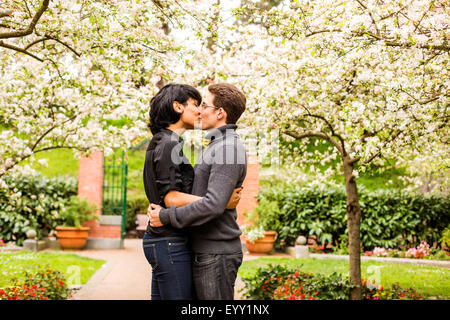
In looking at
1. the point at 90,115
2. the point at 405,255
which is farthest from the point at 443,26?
the point at 405,255

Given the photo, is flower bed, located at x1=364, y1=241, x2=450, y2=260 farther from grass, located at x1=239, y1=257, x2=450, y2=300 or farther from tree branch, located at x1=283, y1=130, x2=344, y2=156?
tree branch, located at x1=283, y1=130, x2=344, y2=156

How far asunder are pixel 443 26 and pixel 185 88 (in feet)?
8.71

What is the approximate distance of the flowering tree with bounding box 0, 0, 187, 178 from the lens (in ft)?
14.6

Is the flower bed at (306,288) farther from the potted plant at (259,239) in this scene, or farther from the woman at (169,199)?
the potted plant at (259,239)

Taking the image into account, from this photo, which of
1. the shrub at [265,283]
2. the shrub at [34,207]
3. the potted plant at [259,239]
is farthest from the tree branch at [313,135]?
the shrub at [34,207]

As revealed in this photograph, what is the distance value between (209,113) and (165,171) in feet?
1.58

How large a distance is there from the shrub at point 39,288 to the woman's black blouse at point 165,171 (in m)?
3.50

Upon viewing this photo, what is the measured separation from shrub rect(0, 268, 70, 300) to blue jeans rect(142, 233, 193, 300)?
344cm

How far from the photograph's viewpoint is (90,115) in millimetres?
7586

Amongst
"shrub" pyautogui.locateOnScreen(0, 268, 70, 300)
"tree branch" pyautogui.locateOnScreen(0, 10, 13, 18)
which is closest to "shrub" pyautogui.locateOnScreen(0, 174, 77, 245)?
"shrub" pyautogui.locateOnScreen(0, 268, 70, 300)

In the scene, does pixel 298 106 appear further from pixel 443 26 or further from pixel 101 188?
pixel 101 188

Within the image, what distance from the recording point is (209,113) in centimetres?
290

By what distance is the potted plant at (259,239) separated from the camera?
11.4 meters

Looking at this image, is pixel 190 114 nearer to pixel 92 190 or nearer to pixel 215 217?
pixel 215 217
